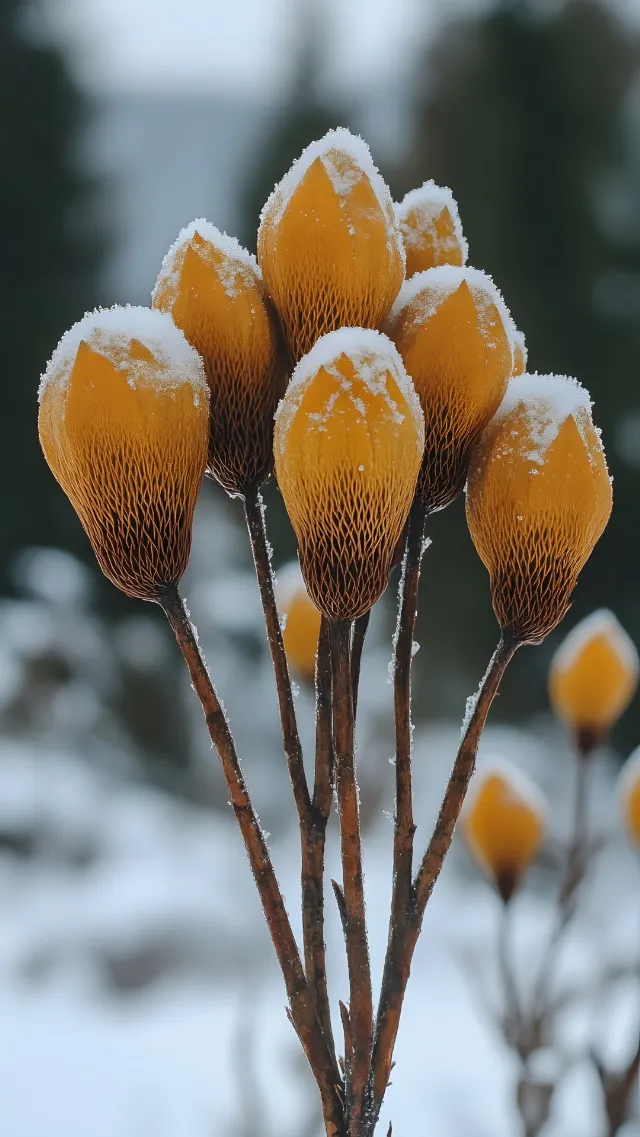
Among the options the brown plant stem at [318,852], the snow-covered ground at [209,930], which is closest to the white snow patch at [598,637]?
the snow-covered ground at [209,930]

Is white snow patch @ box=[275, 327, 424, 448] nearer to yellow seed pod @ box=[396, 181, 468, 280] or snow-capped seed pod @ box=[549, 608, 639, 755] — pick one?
yellow seed pod @ box=[396, 181, 468, 280]

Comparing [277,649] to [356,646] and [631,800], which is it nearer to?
[356,646]

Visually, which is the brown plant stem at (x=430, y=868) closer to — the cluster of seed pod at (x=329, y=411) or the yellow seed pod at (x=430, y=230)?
the cluster of seed pod at (x=329, y=411)

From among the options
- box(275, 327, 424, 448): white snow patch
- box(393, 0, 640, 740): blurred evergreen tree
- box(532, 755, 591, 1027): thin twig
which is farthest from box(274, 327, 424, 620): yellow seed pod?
box(393, 0, 640, 740): blurred evergreen tree

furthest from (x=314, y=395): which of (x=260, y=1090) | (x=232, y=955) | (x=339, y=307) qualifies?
(x=232, y=955)

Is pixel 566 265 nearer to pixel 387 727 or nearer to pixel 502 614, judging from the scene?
pixel 387 727

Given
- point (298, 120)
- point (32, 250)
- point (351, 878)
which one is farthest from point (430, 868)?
point (298, 120)
